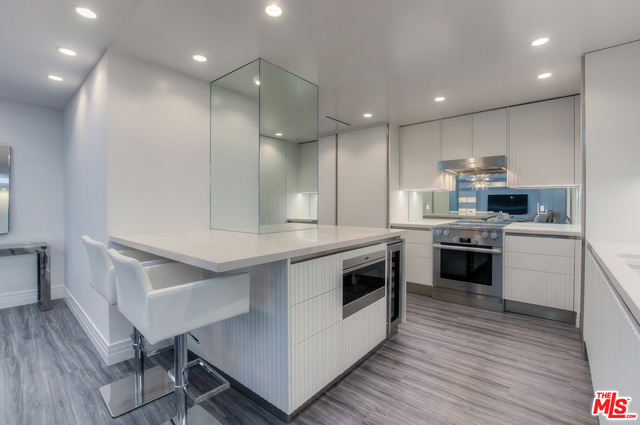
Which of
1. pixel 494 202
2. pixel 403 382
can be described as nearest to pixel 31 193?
pixel 403 382

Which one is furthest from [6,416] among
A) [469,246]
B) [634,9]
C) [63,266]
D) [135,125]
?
[634,9]

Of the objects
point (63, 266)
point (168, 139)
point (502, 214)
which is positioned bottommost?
point (63, 266)

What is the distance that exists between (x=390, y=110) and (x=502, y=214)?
2113 mm

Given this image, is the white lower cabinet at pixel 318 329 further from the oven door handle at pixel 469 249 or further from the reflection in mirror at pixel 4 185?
the reflection in mirror at pixel 4 185

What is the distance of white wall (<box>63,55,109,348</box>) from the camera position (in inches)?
90.1

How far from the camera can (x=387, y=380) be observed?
1993 millimetres

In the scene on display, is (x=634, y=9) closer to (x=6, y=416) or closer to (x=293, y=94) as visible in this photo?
(x=293, y=94)

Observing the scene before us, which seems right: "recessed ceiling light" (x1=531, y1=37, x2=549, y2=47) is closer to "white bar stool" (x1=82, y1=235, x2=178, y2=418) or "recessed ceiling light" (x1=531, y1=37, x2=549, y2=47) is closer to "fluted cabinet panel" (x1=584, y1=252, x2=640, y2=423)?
"fluted cabinet panel" (x1=584, y1=252, x2=640, y2=423)

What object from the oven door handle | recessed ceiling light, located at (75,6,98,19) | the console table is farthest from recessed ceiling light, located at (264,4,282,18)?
the console table

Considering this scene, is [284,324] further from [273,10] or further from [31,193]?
[31,193]

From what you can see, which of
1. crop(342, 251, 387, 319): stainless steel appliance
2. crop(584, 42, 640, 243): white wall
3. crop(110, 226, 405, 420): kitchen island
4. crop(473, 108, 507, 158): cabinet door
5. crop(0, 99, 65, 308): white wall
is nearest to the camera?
crop(110, 226, 405, 420): kitchen island

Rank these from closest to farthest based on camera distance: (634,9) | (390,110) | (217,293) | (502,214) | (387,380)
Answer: (217,293), (634,9), (387,380), (390,110), (502,214)

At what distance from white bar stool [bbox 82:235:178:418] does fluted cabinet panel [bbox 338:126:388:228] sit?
3.03 meters

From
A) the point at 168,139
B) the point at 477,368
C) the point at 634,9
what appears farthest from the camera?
the point at 168,139
